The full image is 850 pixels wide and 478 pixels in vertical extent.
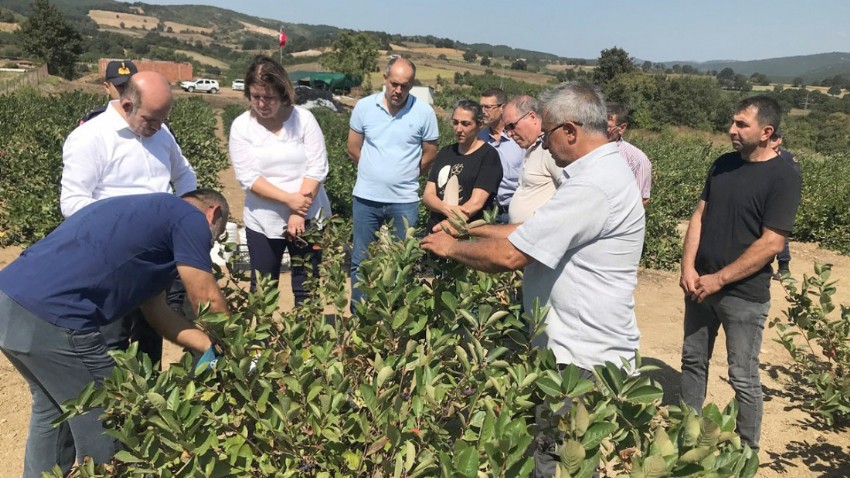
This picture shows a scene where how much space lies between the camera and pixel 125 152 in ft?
8.70

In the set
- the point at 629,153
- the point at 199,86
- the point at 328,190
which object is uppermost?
the point at 629,153

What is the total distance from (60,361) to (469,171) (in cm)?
238

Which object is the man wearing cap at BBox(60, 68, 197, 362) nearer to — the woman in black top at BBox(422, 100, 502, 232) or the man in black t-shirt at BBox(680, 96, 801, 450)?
A: the woman in black top at BBox(422, 100, 502, 232)

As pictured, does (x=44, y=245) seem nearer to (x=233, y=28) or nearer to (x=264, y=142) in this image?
(x=264, y=142)

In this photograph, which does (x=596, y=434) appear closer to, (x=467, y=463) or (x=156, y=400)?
(x=467, y=463)

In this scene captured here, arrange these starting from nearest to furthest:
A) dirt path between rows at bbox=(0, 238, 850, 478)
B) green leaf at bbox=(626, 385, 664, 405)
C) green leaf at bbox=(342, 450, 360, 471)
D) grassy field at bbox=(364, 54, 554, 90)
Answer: green leaf at bbox=(626, 385, 664, 405), green leaf at bbox=(342, 450, 360, 471), dirt path between rows at bbox=(0, 238, 850, 478), grassy field at bbox=(364, 54, 554, 90)

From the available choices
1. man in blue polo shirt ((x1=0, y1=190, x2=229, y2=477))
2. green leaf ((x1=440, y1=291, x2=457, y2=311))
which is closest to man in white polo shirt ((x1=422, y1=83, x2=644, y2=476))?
green leaf ((x1=440, y1=291, x2=457, y2=311))

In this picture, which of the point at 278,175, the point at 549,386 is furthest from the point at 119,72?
the point at 549,386

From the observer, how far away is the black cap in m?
3.01

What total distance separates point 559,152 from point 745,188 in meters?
1.38

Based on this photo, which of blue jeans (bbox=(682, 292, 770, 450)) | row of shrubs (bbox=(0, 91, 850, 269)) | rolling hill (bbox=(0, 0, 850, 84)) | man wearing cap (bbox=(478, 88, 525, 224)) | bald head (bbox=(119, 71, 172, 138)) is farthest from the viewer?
rolling hill (bbox=(0, 0, 850, 84))

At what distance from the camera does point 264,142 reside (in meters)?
3.37

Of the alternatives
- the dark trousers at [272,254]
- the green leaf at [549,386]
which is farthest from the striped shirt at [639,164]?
the green leaf at [549,386]

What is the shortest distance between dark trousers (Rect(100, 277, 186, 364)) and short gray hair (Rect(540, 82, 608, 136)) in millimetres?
1593
